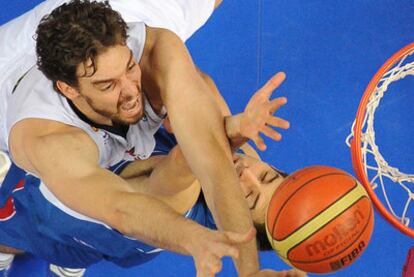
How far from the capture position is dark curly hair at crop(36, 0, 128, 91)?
5.40ft

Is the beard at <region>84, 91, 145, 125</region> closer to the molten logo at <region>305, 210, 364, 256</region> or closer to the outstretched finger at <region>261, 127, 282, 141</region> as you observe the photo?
the outstretched finger at <region>261, 127, 282, 141</region>

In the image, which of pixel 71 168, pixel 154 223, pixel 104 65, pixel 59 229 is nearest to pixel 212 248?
pixel 154 223

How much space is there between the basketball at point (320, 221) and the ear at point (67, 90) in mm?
594

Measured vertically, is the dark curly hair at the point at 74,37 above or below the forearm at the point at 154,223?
above

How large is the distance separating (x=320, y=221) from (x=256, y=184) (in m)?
0.48

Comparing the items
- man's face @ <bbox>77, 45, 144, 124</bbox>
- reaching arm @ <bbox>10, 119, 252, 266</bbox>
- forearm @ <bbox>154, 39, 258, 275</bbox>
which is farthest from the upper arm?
forearm @ <bbox>154, 39, 258, 275</bbox>

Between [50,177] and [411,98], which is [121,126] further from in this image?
[411,98]

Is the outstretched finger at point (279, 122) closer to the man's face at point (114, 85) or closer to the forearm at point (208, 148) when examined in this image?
the forearm at point (208, 148)

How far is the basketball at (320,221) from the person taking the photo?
4.98ft

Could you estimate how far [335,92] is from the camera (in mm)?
2910

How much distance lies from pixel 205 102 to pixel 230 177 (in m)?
0.23

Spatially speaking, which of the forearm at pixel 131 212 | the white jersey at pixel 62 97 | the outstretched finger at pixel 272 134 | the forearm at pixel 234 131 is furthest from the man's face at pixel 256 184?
the forearm at pixel 131 212

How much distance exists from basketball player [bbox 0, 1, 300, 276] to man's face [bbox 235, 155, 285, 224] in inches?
9.4

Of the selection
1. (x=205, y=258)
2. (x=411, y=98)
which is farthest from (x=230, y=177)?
(x=411, y=98)
